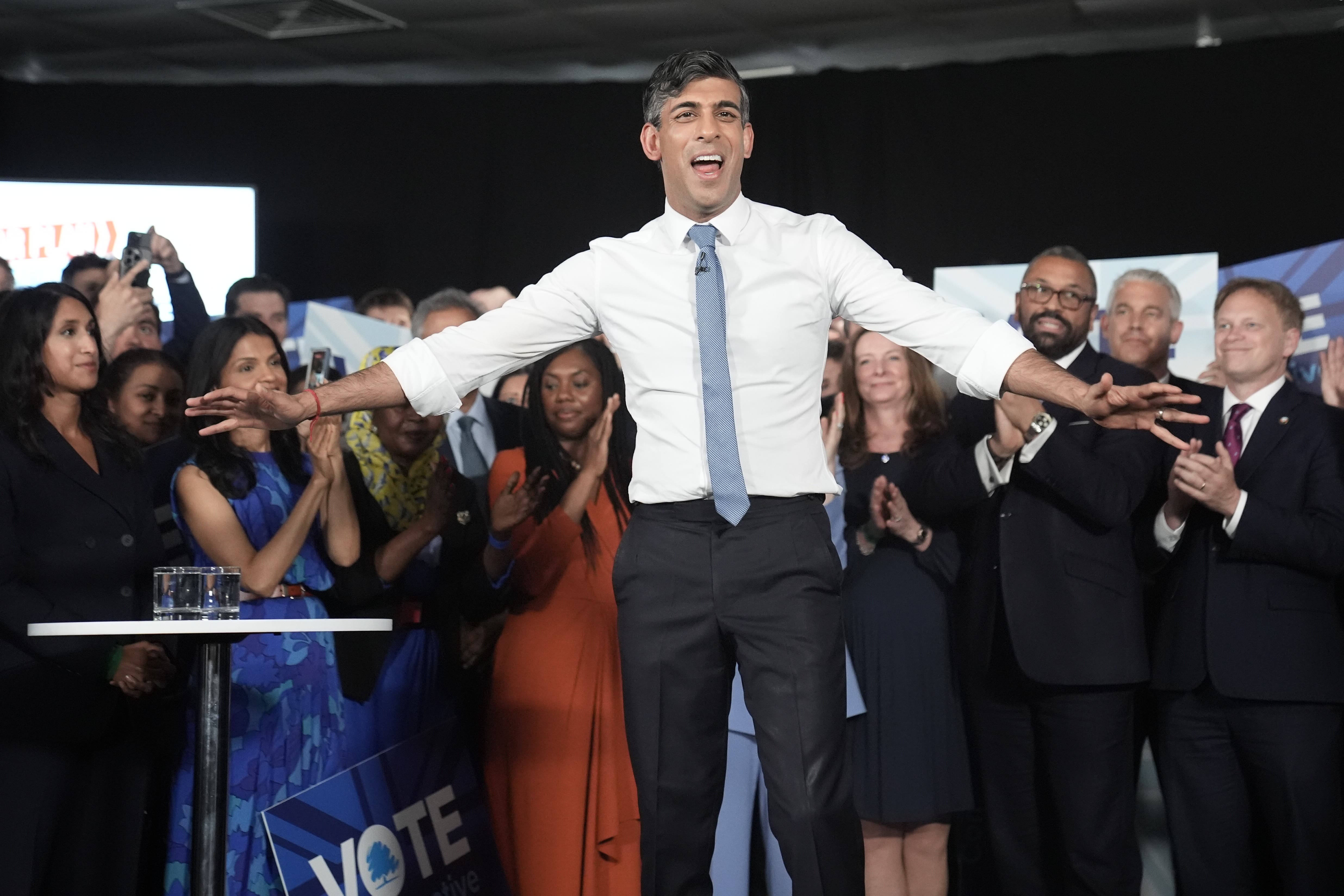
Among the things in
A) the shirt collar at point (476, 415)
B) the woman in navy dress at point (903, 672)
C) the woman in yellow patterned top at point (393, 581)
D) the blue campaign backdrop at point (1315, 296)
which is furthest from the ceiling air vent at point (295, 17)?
the blue campaign backdrop at point (1315, 296)

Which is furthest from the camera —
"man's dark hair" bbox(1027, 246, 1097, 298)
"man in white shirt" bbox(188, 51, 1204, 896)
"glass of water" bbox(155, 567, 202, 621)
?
"man's dark hair" bbox(1027, 246, 1097, 298)

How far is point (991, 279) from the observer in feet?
15.9

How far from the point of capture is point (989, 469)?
3.81 metres

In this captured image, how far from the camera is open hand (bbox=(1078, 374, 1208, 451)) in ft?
7.04

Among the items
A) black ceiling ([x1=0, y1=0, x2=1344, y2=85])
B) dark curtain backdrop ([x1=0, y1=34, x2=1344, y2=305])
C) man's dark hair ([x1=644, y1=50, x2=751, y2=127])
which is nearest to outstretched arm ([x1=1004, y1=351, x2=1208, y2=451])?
man's dark hair ([x1=644, y1=50, x2=751, y2=127])

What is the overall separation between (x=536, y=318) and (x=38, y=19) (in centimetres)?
425

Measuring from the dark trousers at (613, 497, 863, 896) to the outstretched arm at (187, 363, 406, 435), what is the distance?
0.58 metres

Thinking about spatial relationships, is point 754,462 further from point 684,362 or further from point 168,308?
point 168,308

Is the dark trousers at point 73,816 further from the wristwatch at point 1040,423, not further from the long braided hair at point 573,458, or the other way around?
the wristwatch at point 1040,423

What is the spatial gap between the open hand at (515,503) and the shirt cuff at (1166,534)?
1735 mm

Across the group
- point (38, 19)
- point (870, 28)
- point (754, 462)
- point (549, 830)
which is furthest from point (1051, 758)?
point (38, 19)

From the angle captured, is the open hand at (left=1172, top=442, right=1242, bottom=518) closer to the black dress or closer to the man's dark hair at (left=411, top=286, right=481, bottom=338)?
the black dress

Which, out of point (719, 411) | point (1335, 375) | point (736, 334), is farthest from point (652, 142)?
point (1335, 375)

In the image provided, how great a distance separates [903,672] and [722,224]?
1823 mm
